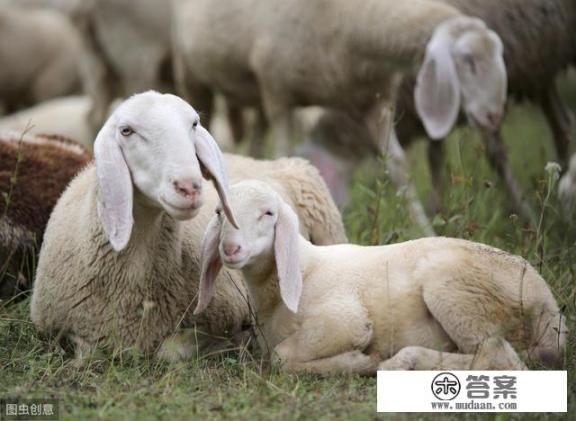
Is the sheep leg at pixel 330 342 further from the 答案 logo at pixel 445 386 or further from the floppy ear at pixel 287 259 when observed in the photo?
the 答案 logo at pixel 445 386

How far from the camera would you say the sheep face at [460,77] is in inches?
247

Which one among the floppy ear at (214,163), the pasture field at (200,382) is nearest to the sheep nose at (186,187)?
the floppy ear at (214,163)

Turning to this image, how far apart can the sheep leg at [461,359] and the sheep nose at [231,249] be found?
664 millimetres

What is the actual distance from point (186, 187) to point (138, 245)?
0.57 m

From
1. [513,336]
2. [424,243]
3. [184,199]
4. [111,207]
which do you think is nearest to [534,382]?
[513,336]

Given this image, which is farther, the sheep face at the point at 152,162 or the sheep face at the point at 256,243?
the sheep face at the point at 256,243

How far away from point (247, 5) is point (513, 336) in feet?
12.4

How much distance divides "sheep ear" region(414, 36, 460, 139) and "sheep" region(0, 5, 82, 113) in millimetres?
6296

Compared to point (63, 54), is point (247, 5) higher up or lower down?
higher up

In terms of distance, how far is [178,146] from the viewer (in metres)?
3.81

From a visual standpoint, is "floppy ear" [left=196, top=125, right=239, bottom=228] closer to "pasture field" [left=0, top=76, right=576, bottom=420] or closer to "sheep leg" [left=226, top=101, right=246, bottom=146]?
"pasture field" [left=0, top=76, right=576, bottom=420]

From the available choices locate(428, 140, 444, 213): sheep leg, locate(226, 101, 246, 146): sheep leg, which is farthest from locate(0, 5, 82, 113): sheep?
locate(428, 140, 444, 213): sheep leg

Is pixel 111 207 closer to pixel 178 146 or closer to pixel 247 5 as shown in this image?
pixel 178 146

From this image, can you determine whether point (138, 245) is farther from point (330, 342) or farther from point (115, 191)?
point (330, 342)
